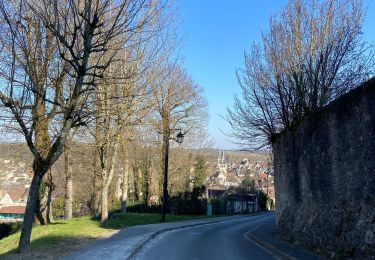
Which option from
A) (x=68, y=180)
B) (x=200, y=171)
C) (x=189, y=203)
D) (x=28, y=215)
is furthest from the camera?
(x=200, y=171)

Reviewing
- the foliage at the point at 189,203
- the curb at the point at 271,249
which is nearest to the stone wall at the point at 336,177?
the curb at the point at 271,249

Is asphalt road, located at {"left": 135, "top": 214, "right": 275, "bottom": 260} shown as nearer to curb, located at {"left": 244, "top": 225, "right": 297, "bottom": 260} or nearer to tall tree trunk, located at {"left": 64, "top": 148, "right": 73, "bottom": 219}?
curb, located at {"left": 244, "top": 225, "right": 297, "bottom": 260}

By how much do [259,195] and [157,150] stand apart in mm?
30863

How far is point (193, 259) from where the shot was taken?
12.9 meters

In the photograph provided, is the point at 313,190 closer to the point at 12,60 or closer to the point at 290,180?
the point at 290,180

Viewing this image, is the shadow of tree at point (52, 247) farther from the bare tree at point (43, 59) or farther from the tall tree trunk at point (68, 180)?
the tall tree trunk at point (68, 180)

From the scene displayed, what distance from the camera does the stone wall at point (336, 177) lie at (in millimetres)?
10625

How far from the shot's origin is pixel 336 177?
12859 mm

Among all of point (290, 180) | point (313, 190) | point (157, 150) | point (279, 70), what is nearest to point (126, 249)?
point (313, 190)

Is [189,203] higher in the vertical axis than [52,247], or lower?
higher

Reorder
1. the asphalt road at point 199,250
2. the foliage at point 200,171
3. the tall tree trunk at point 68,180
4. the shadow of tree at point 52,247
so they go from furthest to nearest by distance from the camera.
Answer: the foliage at point 200,171 < the tall tree trunk at point 68,180 < the asphalt road at point 199,250 < the shadow of tree at point 52,247

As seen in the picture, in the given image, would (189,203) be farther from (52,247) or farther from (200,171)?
(52,247)

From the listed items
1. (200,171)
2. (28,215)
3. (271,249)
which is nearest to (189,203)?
(200,171)

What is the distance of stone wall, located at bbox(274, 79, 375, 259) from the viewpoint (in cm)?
1062
